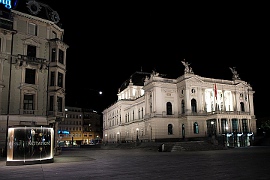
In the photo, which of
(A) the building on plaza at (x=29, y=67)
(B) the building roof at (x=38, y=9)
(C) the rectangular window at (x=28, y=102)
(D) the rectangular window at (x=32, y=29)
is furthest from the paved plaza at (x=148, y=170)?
(B) the building roof at (x=38, y=9)

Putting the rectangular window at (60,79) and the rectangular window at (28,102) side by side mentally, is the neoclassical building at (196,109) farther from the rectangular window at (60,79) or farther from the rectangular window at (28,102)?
the rectangular window at (28,102)

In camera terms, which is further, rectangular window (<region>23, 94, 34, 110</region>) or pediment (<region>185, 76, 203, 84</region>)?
pediment (<region>185, 76, 203, 84</region>)

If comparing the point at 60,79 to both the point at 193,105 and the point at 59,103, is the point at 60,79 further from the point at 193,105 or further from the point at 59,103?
the point at 193,105

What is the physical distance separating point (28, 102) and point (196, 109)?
149ft

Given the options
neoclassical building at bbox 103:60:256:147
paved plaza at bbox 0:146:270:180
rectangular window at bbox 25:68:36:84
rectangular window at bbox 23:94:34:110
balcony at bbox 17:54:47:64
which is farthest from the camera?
neoclassical building at bbox 103:60:256:147

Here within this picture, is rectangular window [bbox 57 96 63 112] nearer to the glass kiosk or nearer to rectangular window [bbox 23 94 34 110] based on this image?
rectangular window [bbox 23 94 34 110]

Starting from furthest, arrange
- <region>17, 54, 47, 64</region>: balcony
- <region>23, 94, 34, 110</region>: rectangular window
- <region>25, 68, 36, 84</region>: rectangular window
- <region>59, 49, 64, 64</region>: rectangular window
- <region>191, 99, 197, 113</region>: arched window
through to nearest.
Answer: <region>191, 99, 197, 113</region>: arched window
<region>59, 49, 64, 64</region>: rectangular window
<region>25, 68, 36, 84</region>: rectangular window
<region>23, 94, 34, 110</region>: rectangular window
<region>17, 54, 47, 64</region>: balcony

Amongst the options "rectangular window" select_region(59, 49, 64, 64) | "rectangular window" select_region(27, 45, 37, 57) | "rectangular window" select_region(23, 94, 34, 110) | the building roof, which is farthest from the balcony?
the building roof

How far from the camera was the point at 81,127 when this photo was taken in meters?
134

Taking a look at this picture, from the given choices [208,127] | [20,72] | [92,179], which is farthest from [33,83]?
[208,127]

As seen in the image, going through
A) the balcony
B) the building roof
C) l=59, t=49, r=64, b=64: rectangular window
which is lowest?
the balcony

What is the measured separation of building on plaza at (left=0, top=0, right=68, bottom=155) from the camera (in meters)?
34.7

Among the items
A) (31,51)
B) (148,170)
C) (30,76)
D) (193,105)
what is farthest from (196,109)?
(148,170)

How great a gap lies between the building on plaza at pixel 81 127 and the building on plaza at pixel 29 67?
291 ft
